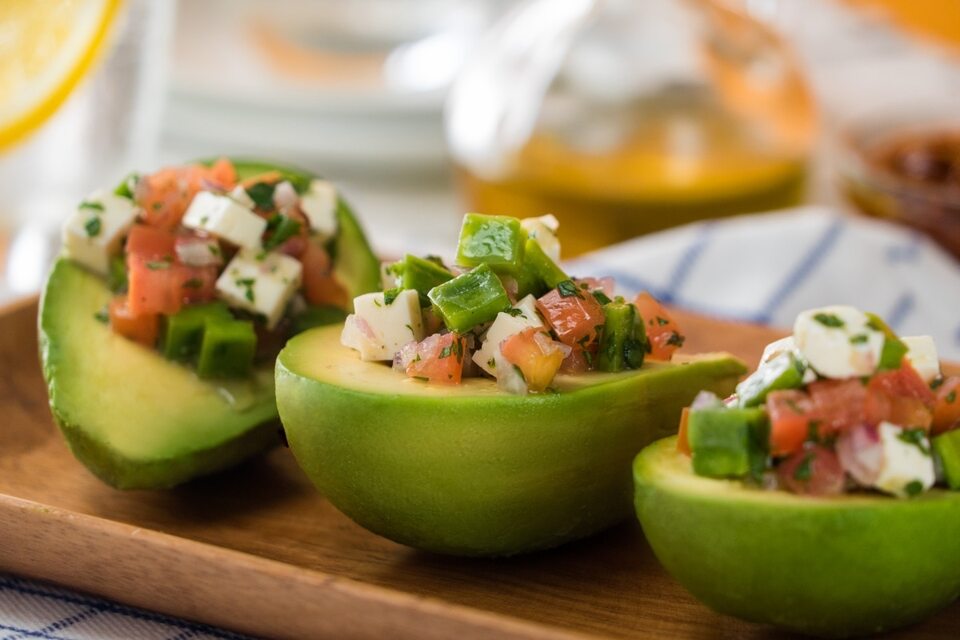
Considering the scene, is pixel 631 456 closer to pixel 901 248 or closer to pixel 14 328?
pixel 14 328

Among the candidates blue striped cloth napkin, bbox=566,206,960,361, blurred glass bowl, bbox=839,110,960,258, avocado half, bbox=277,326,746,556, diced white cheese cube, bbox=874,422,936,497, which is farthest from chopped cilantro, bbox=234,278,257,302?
blurred glass bowl, bbox=839,110,960,258

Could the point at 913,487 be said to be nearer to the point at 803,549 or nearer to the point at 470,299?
the point at 803,549

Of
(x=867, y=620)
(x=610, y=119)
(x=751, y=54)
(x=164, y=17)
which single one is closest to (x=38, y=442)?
(x=867, y=620)

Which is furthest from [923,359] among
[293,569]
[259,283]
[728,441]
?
[259,283]

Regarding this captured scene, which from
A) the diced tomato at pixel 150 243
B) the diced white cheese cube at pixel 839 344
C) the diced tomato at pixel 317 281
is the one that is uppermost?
the diced white cheese cube at pixel 839 344

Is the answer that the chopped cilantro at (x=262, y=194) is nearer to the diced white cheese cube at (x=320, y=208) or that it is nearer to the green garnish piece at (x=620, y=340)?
the diced white cheese cube at (x=320, y=208)

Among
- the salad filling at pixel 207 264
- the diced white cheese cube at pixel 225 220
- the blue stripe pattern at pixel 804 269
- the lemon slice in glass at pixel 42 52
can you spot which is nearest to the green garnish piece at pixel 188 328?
the salad filling at pixel 207 264
